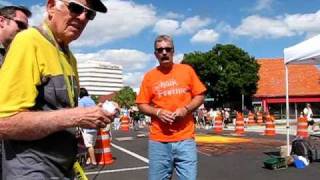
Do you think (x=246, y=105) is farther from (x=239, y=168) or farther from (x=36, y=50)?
(x=36, y=50)

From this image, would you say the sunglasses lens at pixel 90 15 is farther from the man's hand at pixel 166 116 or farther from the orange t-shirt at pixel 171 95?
the orange t-shirt at pixel 171 95

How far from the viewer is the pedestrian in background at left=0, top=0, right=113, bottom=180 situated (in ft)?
7.72

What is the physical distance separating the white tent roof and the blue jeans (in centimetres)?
750

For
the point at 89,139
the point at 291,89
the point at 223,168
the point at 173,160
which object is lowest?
the point at 223,168

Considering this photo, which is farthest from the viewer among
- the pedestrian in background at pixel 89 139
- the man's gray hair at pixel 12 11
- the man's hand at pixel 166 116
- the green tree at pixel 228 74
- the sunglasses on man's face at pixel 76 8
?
the green tree at pixel 228 74

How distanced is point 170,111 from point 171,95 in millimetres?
186

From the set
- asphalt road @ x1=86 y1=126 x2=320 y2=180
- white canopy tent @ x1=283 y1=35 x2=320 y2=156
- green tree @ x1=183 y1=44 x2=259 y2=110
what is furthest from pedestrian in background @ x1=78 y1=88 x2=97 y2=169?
green tree @ x1=183 y1=44 x2=259 y2=110

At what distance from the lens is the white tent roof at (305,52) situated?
480 inches

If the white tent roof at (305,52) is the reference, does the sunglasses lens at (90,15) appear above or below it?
below

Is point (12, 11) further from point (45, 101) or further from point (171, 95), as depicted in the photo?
point (171, 95)

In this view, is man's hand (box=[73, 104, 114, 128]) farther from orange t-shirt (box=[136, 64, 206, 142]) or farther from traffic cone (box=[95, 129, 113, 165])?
traffic cone (box=[95, 129, 113, 165])

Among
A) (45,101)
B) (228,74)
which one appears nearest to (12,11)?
(45,101)

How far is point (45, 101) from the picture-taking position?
97.4 inches

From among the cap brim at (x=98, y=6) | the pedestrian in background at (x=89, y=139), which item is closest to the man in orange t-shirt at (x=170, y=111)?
the cap brim at (x=98, y=6)
